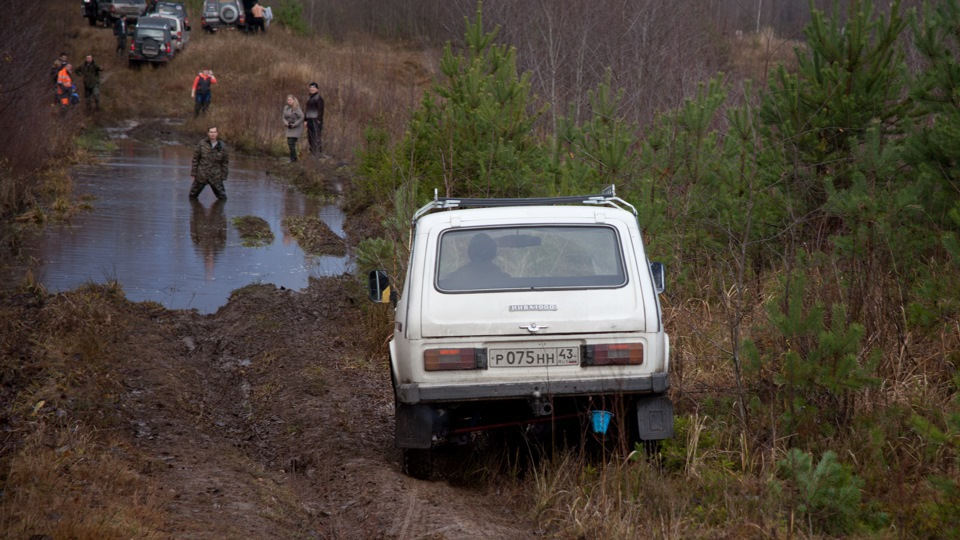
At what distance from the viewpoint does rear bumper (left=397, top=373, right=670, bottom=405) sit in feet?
20.6

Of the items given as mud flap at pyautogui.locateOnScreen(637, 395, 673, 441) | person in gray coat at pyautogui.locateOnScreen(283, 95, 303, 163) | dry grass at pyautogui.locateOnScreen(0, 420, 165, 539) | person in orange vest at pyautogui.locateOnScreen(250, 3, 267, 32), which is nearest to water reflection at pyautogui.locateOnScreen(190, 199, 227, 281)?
person in gray coat at pyautogui.locateOnScreen(283, 95, 303, 163)

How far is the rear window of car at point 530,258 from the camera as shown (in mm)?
6555

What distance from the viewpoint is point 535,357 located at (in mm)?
6324

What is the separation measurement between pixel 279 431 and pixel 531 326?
2.86 meters

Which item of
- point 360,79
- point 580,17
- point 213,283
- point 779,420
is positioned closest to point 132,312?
point 213,283

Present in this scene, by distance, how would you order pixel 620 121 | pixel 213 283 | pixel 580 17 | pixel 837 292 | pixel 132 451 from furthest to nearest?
pixel 580 17
pixel 213 283
pixel 620 121
pixel 837 292
pixel 132 451

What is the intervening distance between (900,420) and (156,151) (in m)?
25.1

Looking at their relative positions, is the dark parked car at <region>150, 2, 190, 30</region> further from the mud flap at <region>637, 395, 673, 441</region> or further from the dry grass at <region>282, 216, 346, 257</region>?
the mud flap at <region>637, 395, 673, 441</region>

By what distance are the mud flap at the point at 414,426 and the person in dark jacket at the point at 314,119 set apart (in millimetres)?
20739

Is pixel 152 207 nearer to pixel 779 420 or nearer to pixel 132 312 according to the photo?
pixel 132 312

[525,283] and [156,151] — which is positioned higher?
[525,283]

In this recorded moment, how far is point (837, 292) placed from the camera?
29.2ft

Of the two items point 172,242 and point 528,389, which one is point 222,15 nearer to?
point 172,242

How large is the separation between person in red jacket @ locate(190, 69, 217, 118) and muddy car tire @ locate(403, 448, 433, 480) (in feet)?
92.3
